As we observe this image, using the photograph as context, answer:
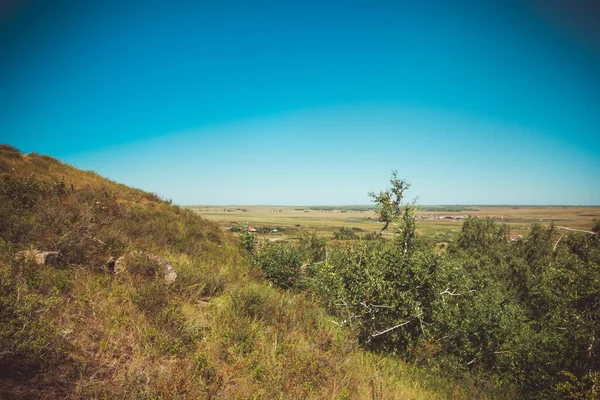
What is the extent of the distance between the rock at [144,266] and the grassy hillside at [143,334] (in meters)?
0.05

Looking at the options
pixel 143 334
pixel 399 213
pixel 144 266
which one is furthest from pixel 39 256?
pixel 399 213

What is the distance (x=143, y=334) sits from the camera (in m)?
4.44

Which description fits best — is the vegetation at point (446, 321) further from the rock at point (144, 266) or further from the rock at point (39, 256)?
the rock at point (39, 256)

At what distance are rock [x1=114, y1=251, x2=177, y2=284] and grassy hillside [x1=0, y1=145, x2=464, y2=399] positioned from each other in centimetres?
5

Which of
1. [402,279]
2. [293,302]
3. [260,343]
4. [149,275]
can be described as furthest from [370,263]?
[149,275]

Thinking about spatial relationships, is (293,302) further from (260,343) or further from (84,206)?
(84,206)

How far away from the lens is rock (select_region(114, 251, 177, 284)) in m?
6.84

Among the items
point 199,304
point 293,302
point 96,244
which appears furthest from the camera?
point 293,302

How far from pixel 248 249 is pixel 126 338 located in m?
10.1

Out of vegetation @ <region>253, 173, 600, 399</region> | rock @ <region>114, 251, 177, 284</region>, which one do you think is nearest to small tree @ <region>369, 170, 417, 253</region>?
vegetation @ <region>253, 173, 600, 399</region>

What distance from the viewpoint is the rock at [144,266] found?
6.84m

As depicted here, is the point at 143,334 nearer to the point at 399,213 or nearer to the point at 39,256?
the point at 39,256

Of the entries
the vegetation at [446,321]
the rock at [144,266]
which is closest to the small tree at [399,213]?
the vegetation at [446,321]

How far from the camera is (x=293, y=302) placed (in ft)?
26.8
